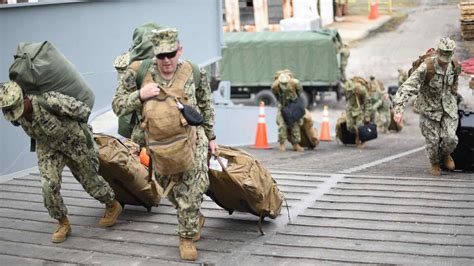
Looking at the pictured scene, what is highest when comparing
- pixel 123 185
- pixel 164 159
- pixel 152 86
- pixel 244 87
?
pixel 152 86

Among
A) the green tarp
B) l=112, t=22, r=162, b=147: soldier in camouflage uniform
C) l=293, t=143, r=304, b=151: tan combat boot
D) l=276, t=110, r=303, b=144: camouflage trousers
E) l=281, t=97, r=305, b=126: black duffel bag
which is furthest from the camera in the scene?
the green tarp

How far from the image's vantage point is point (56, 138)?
21.6ft

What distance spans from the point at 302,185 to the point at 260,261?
2820mm

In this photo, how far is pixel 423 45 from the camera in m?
32.7

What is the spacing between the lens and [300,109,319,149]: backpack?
15078 millimetres

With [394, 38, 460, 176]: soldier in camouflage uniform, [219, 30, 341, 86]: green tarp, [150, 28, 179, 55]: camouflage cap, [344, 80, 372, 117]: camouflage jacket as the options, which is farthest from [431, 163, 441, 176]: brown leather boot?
[219, 30, 341, 86]: green tarp

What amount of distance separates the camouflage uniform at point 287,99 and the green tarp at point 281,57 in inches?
500

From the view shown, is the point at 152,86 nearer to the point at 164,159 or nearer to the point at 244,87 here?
the point at 164,159

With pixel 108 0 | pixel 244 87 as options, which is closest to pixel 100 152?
pixel 108 0

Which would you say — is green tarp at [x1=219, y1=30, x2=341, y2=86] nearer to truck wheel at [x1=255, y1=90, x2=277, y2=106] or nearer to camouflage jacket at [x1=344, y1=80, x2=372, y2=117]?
truck wheel at [x1=255, y1=90, x2=277, y2=106]

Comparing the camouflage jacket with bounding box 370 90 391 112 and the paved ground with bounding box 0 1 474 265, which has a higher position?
the paved ground with bounding box 0 1 474 265

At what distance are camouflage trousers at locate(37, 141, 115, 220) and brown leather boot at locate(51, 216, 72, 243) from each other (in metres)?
0.08

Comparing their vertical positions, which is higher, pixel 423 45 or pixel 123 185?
pixel 123 185

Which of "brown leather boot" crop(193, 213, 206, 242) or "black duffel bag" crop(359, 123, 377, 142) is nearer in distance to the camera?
"brown leather boot" crop(193, 213, 206, 242)
